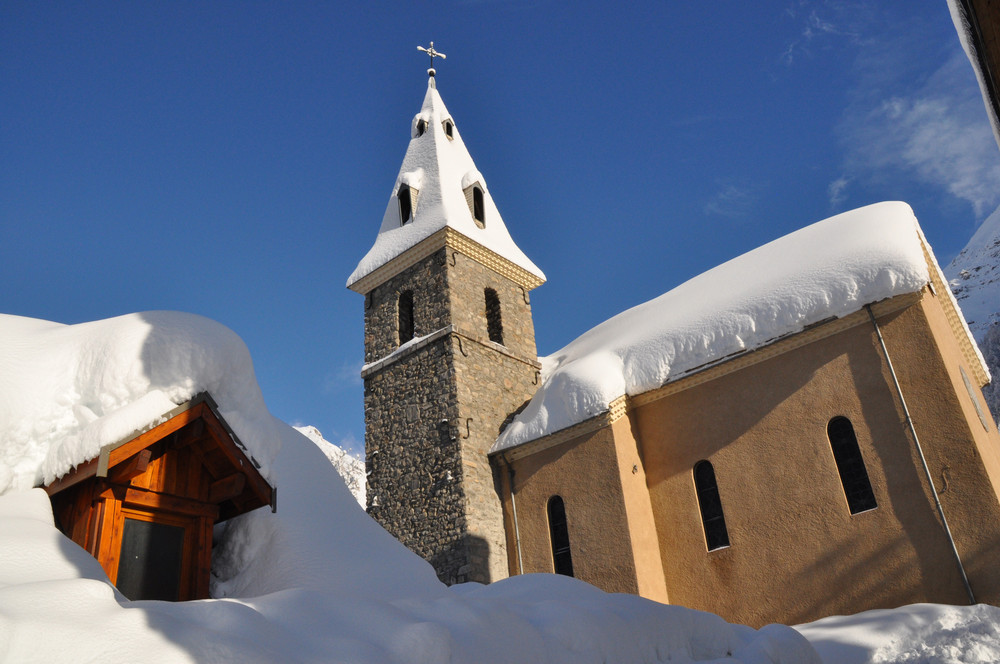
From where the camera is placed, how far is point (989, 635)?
843 cm

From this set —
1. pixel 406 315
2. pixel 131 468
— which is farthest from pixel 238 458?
pixel 406 315

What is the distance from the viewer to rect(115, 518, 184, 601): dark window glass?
5796 millimetres

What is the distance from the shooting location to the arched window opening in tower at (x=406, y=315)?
18.1 m

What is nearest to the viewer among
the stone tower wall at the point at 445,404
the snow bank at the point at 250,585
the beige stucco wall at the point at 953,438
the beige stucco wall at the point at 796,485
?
the snow bank at the point at 250,585

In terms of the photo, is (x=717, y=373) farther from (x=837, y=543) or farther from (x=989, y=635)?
(x=989, y=635)

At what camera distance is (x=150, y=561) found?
5992 millimetres

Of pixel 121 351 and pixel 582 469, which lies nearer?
pixel 121 351

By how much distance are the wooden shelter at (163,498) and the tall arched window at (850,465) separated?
28.7 feet

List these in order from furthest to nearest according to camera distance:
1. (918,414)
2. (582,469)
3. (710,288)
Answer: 1. (710,288)
2. (582,469)
3. (918,414)

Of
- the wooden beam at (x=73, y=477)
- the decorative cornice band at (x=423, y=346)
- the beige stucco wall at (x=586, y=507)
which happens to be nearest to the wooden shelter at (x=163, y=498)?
the wooden beam at (x=73, y=477)

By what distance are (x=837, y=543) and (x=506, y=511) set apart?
6.56 meters

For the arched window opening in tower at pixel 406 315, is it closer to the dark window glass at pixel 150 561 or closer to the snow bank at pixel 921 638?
the snow bank at pixel 921 638

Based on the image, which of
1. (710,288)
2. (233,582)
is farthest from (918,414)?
(233,582)

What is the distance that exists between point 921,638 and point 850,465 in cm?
288
